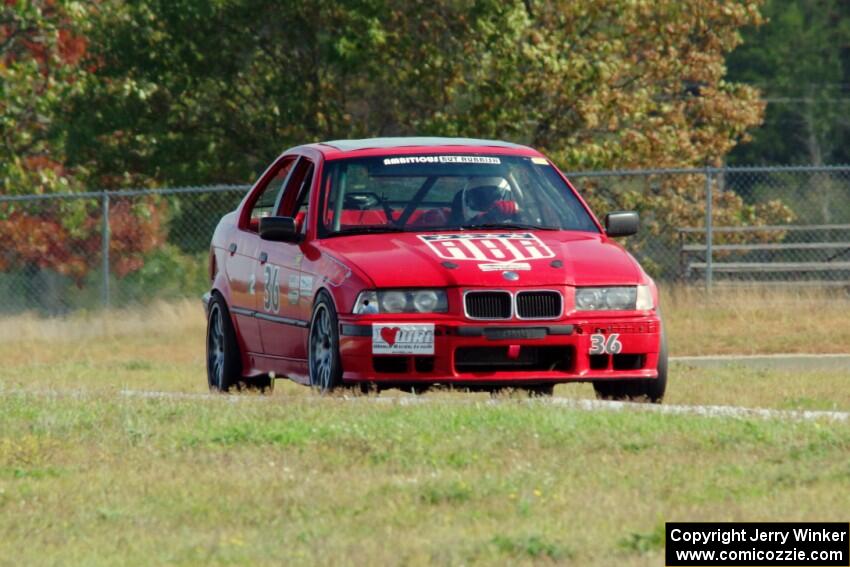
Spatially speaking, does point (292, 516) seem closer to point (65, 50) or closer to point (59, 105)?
point (59, 105)

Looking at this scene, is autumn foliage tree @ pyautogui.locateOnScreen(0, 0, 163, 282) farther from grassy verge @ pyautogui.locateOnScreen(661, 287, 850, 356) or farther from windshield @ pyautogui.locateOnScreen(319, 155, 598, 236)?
windshield @ pyautogui.locateOnScreen(319, 155, 598, 236)

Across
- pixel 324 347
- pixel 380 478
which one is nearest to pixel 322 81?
pixel 324 347

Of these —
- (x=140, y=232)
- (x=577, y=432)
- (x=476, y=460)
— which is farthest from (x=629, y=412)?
(x=140, y=232)

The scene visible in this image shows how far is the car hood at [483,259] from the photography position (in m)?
10.4

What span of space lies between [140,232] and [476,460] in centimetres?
2385

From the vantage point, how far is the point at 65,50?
1318 inches

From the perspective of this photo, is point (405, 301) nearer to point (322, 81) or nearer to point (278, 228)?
point (278, 228)

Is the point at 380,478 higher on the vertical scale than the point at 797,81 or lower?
lower

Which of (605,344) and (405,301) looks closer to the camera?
(405,301)

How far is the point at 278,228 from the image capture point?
37.4 feet

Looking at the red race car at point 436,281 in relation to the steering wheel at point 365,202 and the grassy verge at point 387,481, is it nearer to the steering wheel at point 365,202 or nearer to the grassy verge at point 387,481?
the steering wheel at point 365,202

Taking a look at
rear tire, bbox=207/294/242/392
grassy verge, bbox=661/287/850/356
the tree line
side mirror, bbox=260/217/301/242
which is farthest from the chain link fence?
side mirror, bbox=260/217/301/242

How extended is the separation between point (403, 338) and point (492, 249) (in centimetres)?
82

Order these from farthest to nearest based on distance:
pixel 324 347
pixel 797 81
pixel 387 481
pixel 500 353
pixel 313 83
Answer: pixel 797 81
pixel 313 83
pixel 324 347
pixel 500 353
pixel 387 481
